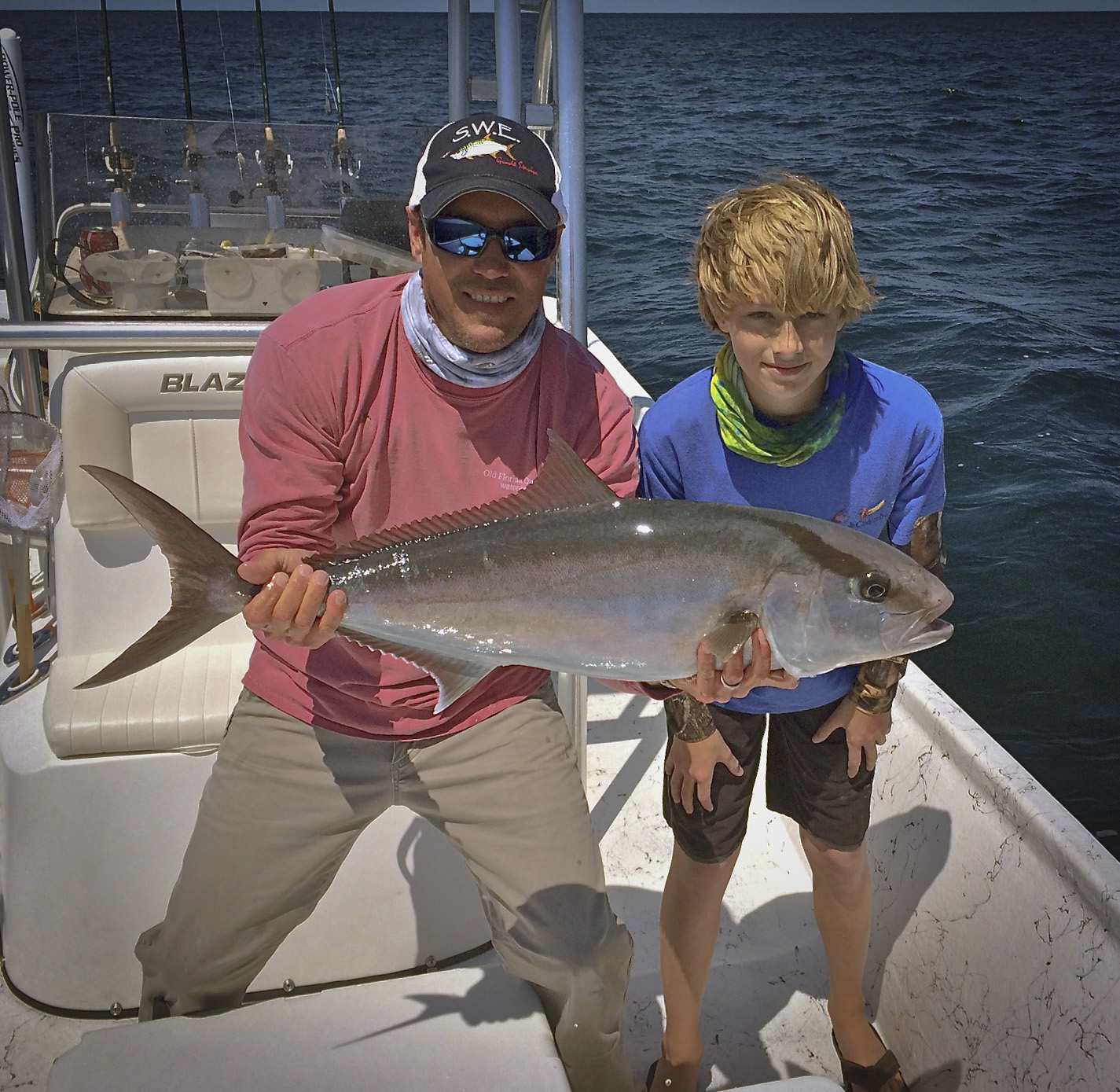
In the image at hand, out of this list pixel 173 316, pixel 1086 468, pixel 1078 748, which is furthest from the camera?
pixel 1086 468

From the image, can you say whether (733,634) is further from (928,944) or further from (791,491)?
(928,944)

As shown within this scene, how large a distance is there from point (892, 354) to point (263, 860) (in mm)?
9501

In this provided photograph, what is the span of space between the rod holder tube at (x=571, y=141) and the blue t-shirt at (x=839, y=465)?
803 mm

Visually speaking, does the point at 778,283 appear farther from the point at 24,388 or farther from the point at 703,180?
the point at 703,180

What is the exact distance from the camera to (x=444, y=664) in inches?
82.1

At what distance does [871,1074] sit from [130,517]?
2711mm

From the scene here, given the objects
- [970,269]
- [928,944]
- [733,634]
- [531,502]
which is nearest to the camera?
[733,634]

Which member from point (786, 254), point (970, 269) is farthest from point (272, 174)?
point (970, 269)

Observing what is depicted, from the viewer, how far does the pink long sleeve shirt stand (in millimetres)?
2230

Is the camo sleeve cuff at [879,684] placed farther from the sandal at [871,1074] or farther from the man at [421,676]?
the sandal at [871,1074]

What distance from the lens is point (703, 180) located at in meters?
18.6

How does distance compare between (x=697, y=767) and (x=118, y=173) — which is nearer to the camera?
(x=697, y=767)

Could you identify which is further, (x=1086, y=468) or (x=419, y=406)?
(x=1086, y=468)

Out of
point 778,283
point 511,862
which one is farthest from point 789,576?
point 511,862
